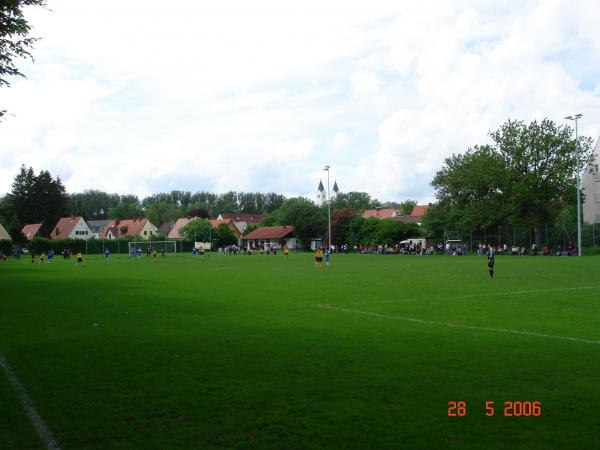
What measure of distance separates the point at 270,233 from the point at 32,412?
355 feet

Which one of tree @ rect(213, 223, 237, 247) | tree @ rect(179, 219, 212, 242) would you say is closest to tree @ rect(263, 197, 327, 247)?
tree @ rect(213, 223, 237, 247)

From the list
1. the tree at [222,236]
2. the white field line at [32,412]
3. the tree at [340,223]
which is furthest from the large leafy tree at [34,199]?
the white field line at [32,412]

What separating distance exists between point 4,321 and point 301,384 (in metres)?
9.87

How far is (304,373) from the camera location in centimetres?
858

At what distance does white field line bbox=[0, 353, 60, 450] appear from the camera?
19.3 feet

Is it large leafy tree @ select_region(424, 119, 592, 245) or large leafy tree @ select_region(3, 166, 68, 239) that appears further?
large leafy tree @ select_region(3, 166, 68, 239)

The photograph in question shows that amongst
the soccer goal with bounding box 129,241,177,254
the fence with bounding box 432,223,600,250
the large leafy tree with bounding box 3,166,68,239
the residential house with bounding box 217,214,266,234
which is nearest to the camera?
the fence with bounding box 432,223,600,250

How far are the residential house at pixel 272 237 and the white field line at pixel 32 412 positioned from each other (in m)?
97.9

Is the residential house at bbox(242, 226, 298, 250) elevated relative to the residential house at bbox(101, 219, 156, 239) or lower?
lower

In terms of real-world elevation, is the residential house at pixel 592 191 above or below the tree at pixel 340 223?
above

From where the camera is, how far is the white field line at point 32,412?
5.88 m

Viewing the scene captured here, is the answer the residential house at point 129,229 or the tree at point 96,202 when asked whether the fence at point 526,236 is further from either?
the tree at point 96,202

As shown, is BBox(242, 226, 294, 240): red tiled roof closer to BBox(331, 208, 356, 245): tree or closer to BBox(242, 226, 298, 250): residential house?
BBox(242, 226, 298, 250): residential house

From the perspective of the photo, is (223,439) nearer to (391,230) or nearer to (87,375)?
(87,375)
